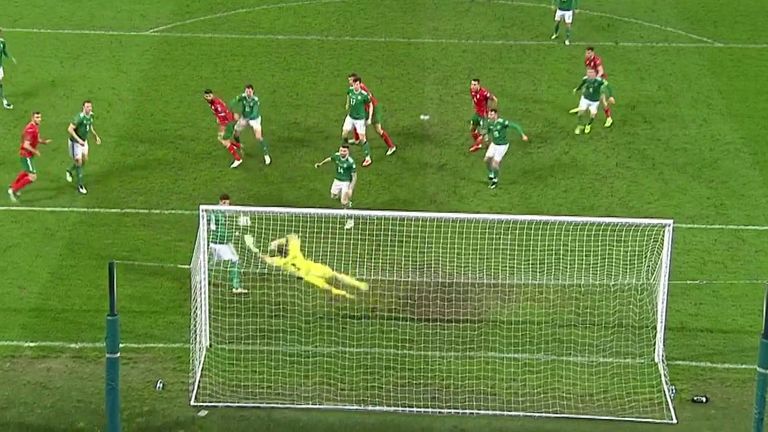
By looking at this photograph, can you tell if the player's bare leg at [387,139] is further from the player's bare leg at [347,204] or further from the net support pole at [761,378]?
the net support pole at [761,378]

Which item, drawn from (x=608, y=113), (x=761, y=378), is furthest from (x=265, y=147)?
(x=761, y=378)

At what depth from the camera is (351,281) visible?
25.2m

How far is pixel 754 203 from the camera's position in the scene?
29.0m

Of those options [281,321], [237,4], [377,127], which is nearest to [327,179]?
[377,127]

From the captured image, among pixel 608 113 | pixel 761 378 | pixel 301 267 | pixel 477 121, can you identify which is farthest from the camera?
pixel 608 113

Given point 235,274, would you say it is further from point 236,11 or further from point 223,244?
point 236,11

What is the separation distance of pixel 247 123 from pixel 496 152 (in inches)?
219

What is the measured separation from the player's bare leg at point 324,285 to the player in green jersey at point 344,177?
7.65 feet

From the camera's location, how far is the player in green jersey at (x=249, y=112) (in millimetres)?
29891

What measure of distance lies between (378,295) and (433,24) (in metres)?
15.4

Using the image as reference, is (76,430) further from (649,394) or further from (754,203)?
(754,203)

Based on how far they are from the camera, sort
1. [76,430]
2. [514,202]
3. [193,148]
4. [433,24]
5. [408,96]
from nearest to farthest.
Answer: [76,430] → [514,202] → [193,148] → [408,96] → [433,24]

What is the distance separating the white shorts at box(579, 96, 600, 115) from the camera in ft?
104

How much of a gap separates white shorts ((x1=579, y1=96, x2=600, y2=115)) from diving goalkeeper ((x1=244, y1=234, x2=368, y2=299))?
8.79 metres
